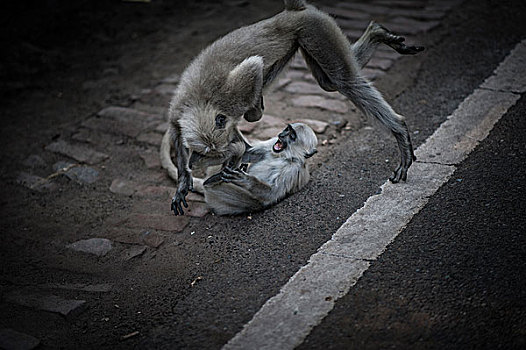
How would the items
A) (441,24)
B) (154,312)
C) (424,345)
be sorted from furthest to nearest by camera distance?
(441,24)
(154,312)
(424,345)

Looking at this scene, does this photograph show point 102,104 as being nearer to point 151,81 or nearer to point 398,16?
point 151,81

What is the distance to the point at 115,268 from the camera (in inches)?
153

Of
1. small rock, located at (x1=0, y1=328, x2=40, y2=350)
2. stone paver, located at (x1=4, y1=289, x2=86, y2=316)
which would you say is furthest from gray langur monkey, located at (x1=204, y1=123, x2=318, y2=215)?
small rock, located at (x1=0, y1=328, x2=40, y2=350)

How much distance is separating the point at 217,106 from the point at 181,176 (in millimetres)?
670

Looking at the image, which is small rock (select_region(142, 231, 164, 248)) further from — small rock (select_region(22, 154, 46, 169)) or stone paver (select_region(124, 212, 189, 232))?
small rock (select_region(22, 154, 46, 169))

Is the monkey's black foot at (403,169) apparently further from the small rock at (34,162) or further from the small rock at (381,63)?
the small rock at (34,162)

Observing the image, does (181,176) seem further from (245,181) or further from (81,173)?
(81,173)

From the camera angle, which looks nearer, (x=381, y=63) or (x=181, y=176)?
(x=181, y=176)

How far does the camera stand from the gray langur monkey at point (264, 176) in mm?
4047

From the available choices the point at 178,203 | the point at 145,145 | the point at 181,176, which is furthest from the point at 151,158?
the point at 178,203

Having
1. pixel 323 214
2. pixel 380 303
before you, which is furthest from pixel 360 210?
pixel 380 303

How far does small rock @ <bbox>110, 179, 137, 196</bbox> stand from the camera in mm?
4848

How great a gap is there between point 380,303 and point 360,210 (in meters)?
0.96

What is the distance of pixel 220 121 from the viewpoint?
3830 mm
